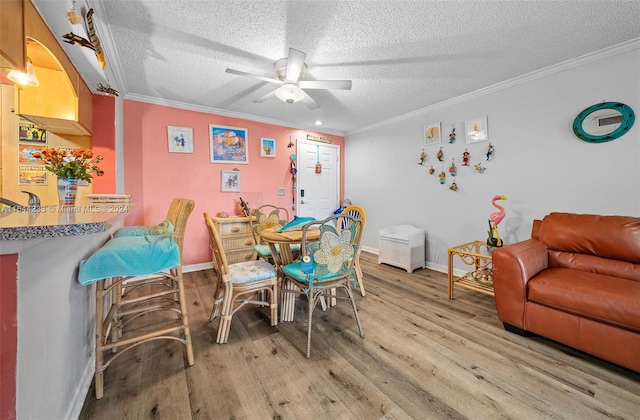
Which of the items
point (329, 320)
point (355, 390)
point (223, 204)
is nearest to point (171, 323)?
point (329, 320)

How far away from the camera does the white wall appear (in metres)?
2.12

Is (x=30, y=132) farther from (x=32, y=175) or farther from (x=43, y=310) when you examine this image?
(x=43, y=310)

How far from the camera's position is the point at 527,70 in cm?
249

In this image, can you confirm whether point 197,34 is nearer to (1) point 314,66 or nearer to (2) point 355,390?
(1) point 314,66

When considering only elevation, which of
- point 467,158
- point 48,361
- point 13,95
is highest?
point 13,95

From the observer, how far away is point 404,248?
135 inches

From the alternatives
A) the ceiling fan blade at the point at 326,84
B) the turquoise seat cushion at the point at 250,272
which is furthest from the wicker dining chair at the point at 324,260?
the ceiling fan blade at the point at 326,84

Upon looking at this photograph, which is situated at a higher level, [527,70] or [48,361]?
[527,70]

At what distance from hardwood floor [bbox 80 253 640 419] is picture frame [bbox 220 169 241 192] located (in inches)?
80.1

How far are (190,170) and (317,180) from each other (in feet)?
7.12

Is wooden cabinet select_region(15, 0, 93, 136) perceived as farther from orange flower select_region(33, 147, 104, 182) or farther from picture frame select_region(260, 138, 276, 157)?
picture frame select_region(260, 138, 276, 157)

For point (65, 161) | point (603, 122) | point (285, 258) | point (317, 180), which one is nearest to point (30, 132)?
point (65, 161)

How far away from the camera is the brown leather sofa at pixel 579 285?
1.47 m

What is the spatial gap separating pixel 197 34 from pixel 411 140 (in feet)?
9.95
